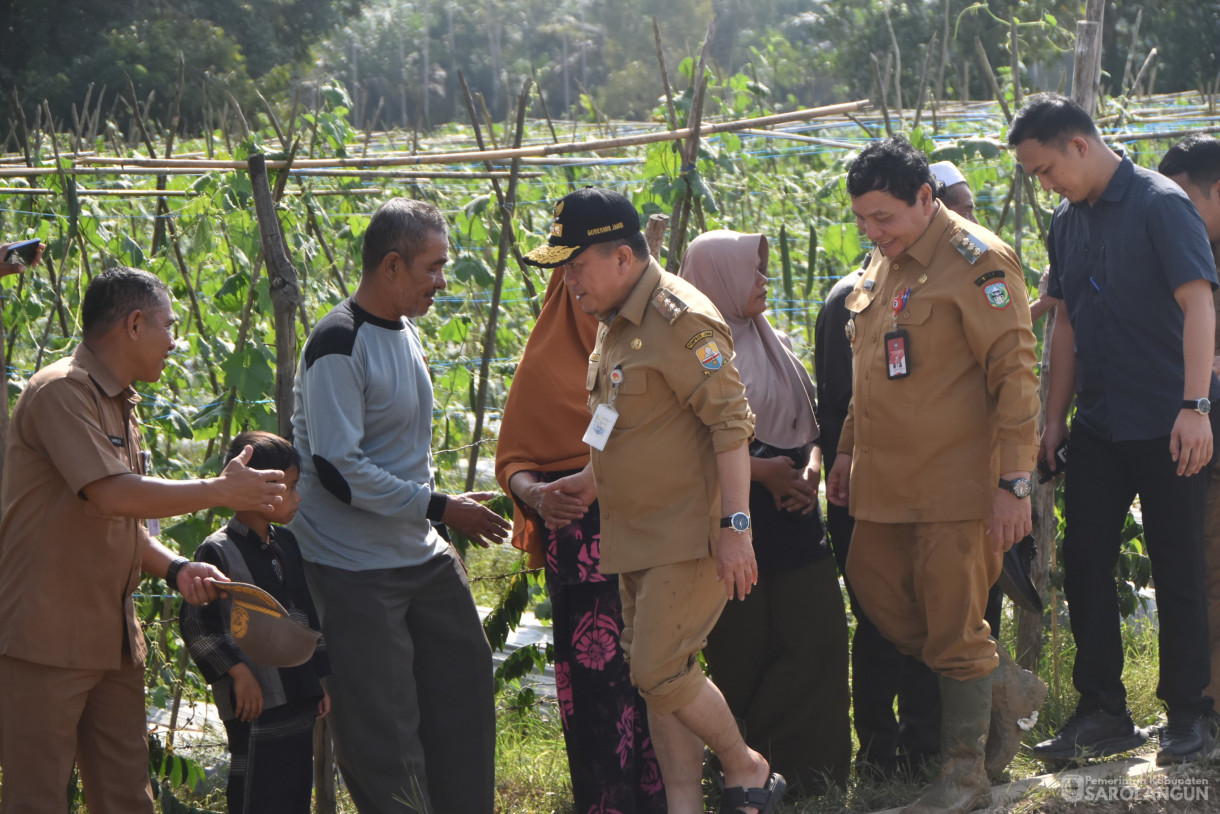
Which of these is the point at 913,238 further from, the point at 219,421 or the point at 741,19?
the point at 741,19

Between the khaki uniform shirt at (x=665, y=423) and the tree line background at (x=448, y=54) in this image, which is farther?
the tree line background at (x=448, y=54)

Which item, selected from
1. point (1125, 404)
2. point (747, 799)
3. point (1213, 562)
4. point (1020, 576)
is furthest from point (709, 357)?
point (1213, 562)

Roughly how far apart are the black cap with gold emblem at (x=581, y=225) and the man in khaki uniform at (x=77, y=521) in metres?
0.79

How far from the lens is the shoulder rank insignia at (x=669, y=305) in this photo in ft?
9.25

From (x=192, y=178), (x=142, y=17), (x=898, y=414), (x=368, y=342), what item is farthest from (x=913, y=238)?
(x=142, y=17)

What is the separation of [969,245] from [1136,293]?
65cm

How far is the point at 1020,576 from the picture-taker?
340 centimetres

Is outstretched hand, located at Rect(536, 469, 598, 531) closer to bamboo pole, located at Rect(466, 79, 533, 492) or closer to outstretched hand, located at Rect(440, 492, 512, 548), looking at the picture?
outstretched hand, located at Rect(440, 492, 512, 548)

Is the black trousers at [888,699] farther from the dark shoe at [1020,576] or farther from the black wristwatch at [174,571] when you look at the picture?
the black wristwatch at [174,571]

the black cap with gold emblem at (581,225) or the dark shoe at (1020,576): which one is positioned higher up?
the black cap with gold emblem at (581,225)

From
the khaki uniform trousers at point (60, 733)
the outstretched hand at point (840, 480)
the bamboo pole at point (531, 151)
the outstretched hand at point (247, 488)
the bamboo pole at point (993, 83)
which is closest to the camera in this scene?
the outstretched hand at point (247, 488)

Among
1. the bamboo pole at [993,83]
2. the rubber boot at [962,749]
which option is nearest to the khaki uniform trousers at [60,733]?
the rubber boot at [962,749]

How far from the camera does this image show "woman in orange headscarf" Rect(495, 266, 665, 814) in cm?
326

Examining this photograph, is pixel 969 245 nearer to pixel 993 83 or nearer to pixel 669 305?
pixel 669 305
